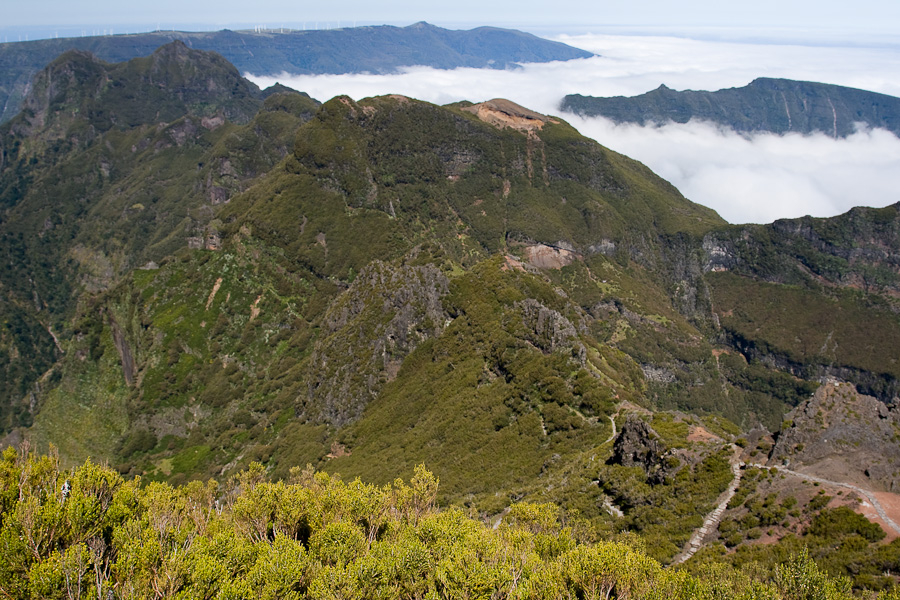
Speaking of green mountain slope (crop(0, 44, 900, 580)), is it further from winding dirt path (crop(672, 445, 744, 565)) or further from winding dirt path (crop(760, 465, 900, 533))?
winding dirt path (crop(760, 465, 900, 533))

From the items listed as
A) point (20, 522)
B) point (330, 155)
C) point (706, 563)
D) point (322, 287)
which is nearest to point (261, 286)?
point (322, 287)

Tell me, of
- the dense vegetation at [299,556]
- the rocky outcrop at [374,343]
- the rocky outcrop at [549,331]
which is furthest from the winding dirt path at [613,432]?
the rocky outcrop at [374,343]

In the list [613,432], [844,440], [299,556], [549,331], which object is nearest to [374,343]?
[549,331]

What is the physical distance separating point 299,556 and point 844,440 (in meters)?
53.0

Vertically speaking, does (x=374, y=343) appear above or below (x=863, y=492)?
below

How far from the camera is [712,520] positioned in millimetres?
53594

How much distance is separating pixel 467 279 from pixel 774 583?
88926mm

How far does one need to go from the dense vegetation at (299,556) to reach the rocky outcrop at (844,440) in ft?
52.9

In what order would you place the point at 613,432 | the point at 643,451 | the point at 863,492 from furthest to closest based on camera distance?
the point at 613,432 < the point at 643,451 < the point at 863,492

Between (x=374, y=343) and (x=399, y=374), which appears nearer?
(x=399, y=374)

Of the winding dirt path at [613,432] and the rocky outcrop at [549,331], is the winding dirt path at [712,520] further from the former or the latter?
the rocky outcrop at [549,331]

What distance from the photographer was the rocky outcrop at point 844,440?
50.7m

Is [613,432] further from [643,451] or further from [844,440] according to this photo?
[844,440]

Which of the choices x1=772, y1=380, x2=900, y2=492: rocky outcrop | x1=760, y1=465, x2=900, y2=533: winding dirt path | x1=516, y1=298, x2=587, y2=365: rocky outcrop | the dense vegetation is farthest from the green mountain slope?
the dense vegetation
